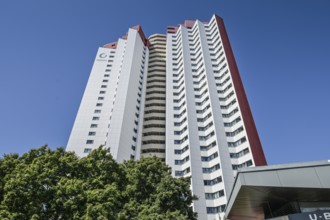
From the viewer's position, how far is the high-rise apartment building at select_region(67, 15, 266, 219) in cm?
4131

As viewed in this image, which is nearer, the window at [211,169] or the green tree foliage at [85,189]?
the green tree foliage at [85,189]

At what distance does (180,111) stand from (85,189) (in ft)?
132

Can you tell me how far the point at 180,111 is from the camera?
54281 mm

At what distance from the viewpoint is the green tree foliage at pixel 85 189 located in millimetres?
12945

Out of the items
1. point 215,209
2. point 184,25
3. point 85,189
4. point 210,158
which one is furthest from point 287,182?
point 184,25

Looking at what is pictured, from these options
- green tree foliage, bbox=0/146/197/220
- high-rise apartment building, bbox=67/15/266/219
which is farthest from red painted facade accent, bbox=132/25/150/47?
green tree foliage, bbox=0/146/197/220

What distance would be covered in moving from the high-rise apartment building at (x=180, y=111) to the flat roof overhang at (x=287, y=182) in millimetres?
29587

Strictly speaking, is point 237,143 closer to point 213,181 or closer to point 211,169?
point 211,169

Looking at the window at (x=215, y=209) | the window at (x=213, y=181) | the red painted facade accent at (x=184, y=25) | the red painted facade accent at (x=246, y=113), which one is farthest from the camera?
the red painted facade accent at (x=184, y=25)

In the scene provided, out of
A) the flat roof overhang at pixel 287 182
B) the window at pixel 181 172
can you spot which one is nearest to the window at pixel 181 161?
the window at pixel 181 172

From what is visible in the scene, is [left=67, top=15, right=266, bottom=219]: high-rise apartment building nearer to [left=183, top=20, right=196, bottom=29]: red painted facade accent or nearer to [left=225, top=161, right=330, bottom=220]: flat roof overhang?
[left=183, top=20, right=196, bottom=29]: red painted facade accent

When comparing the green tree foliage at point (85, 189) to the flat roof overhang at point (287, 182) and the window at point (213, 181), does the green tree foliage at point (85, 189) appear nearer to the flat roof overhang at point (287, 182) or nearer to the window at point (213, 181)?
the flat roof overhang at point (287, 182)

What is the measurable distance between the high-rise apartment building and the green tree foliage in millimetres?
20456

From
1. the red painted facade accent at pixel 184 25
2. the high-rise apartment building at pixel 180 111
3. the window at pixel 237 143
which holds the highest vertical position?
the red painted facade accent at pixel 184 25
